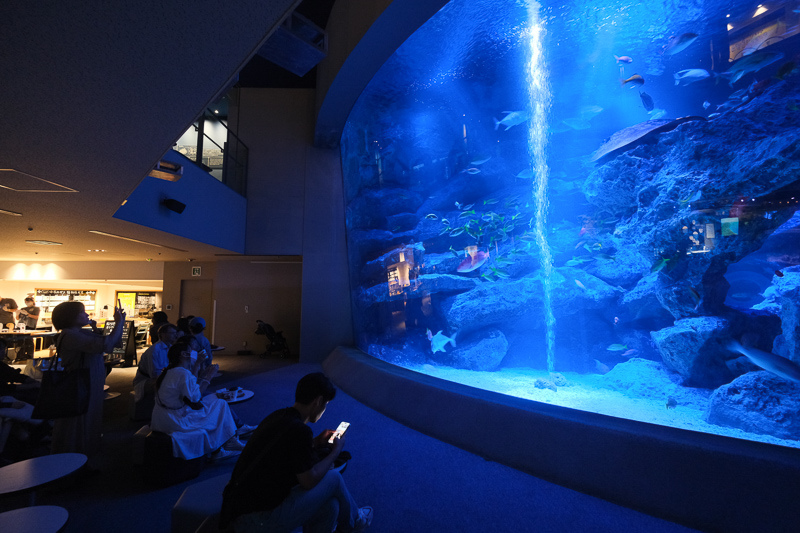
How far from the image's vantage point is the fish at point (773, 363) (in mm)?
2770

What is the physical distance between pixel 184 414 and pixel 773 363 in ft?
17.4

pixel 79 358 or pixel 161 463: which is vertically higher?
pixel 79 358

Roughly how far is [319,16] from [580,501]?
10286 millimetres

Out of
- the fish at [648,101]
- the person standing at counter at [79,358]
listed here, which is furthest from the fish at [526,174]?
the person standing at counter at [79,358]

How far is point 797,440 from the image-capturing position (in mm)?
2627

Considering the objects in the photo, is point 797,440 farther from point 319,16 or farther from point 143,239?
point 319,16

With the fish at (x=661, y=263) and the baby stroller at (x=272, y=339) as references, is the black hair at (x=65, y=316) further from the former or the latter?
the baby stroller at (x=272, y=339)

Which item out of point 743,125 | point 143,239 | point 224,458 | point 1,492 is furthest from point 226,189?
point 743,125

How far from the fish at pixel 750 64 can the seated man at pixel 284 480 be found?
487 centimetres

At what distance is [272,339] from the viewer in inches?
394

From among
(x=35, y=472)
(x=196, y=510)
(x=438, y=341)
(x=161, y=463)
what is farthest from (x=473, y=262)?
(x=35, y=472)

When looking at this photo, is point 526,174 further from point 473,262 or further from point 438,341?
point 438,341

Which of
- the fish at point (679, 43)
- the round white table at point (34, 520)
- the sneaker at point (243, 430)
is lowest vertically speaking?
the sneaker at point (243, 430)

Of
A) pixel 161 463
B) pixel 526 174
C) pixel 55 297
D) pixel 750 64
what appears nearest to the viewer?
pixel 161 463
